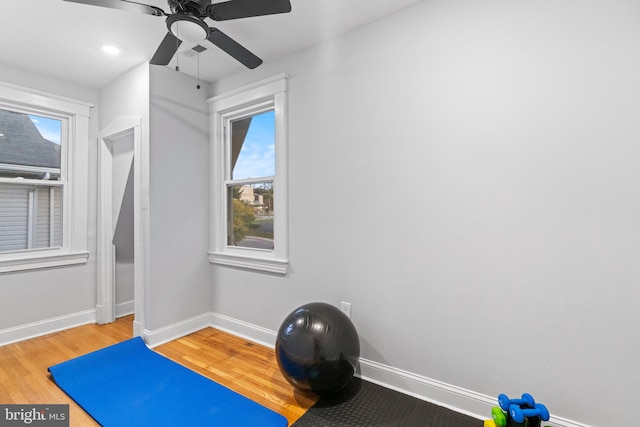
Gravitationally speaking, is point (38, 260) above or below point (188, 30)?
below

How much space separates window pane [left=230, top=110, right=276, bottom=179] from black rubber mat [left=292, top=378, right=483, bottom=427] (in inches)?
77.7

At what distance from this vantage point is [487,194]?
1857 millimetres

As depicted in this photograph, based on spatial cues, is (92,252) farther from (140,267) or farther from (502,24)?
(502,24)

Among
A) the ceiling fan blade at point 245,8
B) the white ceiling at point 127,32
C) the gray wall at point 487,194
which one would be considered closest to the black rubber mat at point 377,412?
the gray wall at point 487,194

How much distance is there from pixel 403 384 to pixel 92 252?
3577 millimetres

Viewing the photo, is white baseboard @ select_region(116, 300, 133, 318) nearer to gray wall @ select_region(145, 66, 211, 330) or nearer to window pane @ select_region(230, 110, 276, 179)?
gray wall @ select_region(145, 66, 211, 330)

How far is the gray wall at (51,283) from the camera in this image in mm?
2949

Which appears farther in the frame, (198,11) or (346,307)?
(346,307)

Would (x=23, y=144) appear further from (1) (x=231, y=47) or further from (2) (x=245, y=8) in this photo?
(2) (x=245, y=8)

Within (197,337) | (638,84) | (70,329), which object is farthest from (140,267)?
(638,84)

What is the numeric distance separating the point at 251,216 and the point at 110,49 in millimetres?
1919

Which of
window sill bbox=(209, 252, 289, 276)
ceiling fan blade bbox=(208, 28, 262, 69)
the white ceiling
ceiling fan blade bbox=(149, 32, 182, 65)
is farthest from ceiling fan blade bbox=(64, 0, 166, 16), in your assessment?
window sill bbox=(209, 252, 289, 276)


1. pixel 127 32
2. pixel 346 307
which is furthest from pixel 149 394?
pixel 127 32

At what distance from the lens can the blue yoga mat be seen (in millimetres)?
1843
